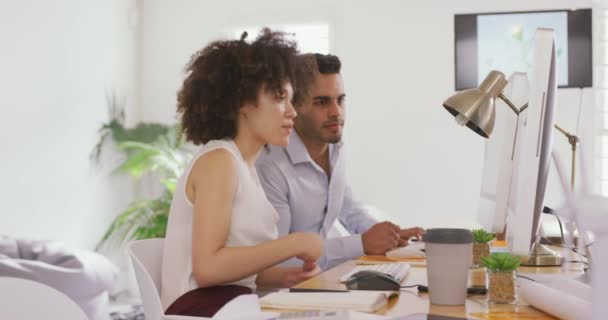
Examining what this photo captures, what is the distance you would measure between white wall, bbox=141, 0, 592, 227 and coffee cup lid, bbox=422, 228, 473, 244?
4.40 m

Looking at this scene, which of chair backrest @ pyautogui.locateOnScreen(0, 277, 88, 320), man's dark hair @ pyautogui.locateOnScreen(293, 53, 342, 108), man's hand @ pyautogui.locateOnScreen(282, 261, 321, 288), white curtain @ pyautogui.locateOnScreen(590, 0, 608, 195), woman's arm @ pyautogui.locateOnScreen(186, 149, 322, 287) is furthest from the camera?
white curtain @ pyautogui.locateOnScreen(590, 0, 608, 195)

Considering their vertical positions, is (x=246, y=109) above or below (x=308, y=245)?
above

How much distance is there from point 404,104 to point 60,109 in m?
2.47

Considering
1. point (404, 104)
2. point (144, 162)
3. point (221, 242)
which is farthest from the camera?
point (404, 104)

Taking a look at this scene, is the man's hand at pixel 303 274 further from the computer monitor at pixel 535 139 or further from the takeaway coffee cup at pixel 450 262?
the computer monitor at pixel 535 139

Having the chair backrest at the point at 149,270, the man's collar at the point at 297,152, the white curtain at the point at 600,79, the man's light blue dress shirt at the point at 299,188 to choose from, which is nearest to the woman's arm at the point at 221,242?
the chair backrest at the point at 149,270

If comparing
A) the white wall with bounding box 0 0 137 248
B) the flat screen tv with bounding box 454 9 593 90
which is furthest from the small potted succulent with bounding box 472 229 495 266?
the flat screen tv with bounding box 454 9 593 90

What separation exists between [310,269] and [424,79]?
13.8 ft

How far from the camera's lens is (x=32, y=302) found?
1.08 metres

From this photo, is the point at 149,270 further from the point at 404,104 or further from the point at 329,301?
the point at 404,104

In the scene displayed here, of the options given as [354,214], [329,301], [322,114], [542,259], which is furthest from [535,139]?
[354,214]

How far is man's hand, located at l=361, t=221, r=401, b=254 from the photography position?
238cm

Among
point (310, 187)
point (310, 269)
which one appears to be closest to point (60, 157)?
point (310, 187)

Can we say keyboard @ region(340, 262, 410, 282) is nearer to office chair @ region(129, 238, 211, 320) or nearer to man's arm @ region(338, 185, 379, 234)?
office chair @ region(129, 238, 211, 320)
